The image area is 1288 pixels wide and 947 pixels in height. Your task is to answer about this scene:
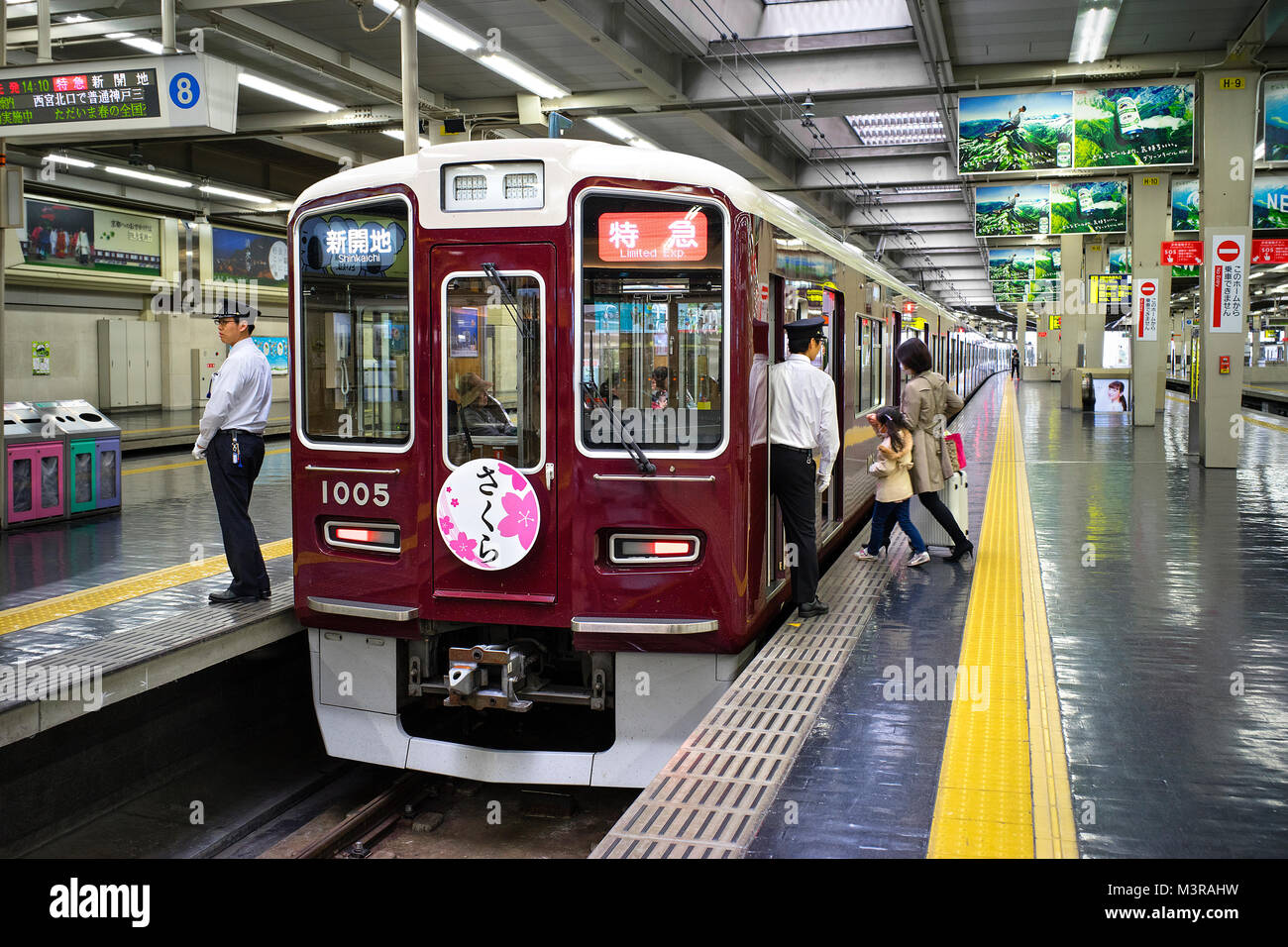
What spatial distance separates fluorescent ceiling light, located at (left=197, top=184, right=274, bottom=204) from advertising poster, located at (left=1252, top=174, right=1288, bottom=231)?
17.0 metres

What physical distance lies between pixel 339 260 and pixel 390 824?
9.31ft

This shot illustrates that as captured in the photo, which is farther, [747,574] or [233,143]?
[233,143]

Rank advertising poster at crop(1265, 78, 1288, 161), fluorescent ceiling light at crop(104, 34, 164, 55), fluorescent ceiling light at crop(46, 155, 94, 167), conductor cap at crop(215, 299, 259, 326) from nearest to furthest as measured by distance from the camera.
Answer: conductor cap at crop(215, 299, 259, 326), fluorescent ceiling light at crop(104, 34, 164, 55), advertising poster at crop(1265, 78, 1288, 161), fluorescent ceiling light at crop(46, 155, 94, 167)

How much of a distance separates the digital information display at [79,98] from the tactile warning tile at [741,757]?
6.07 metres

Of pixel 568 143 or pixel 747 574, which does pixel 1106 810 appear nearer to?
pixel 747 574

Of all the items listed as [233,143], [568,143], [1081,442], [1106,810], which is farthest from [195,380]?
[1106,810]

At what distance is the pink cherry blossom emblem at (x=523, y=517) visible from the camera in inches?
203

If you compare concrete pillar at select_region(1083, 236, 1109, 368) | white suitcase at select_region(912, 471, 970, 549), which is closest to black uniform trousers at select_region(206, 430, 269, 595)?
white suitcase at select_region(912, 471, 970, 549)

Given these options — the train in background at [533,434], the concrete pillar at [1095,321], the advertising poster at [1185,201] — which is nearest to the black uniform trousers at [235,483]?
the train in background at [533,434]

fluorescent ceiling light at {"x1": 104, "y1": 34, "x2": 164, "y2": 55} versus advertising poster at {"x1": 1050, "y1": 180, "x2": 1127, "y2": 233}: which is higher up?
fluorescent ceiling light at {"x1": 104, "y1": 34, "x2": 164, "y2": 55}

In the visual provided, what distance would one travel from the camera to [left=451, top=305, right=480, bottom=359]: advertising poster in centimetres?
525

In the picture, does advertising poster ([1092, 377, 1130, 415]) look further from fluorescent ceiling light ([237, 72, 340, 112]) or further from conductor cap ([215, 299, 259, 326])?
conductor cap ([215, 299, 259, 326])

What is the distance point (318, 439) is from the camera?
18.3 feet
